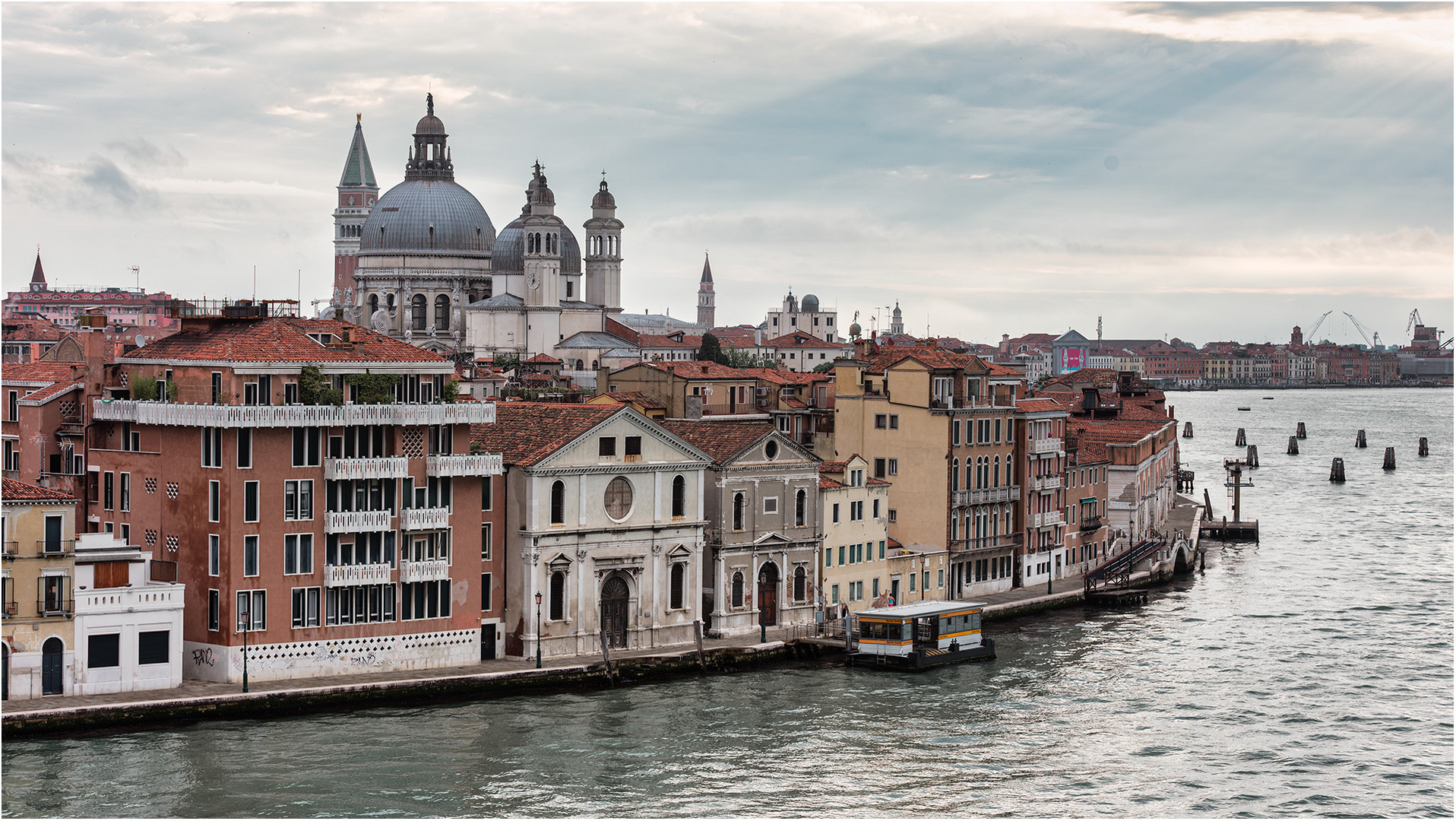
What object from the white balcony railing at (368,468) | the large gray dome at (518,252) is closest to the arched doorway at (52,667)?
the white balcony railing at (368,468)

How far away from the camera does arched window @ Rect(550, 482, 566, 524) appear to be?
120 feet

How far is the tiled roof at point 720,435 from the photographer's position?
40.5m

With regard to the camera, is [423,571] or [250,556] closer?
[250,556]

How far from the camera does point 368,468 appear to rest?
112 ft

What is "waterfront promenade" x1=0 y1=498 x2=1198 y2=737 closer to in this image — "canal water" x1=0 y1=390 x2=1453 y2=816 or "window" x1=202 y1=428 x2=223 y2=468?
"canal water" x1=0 y1=390 x2=1453 y2=816

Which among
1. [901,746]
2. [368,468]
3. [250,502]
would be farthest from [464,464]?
[901,746]

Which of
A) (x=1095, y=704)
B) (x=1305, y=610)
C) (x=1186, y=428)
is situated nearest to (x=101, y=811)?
(x=1095, y=704)

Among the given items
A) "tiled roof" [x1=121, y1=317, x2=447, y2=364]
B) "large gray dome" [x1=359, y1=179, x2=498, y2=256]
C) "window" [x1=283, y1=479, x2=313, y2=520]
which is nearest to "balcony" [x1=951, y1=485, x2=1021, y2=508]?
"tiled roof" [x1=121, y1=317, x2=447, y2=364]

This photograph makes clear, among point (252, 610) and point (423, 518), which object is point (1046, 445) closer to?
point (423, 518)

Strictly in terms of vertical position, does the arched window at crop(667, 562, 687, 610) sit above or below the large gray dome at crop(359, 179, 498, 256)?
below

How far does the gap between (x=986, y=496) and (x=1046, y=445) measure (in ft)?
12.4

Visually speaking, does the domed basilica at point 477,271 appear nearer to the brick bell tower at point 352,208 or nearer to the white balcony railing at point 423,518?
the brick bell tower at point 352,208

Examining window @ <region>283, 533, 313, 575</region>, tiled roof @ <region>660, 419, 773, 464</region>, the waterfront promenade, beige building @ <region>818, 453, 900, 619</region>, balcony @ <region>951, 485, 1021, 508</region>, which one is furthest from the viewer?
balcony @ <region>951, 485, 1021, 508</region>

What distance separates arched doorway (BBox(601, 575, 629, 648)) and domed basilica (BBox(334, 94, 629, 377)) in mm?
71874
